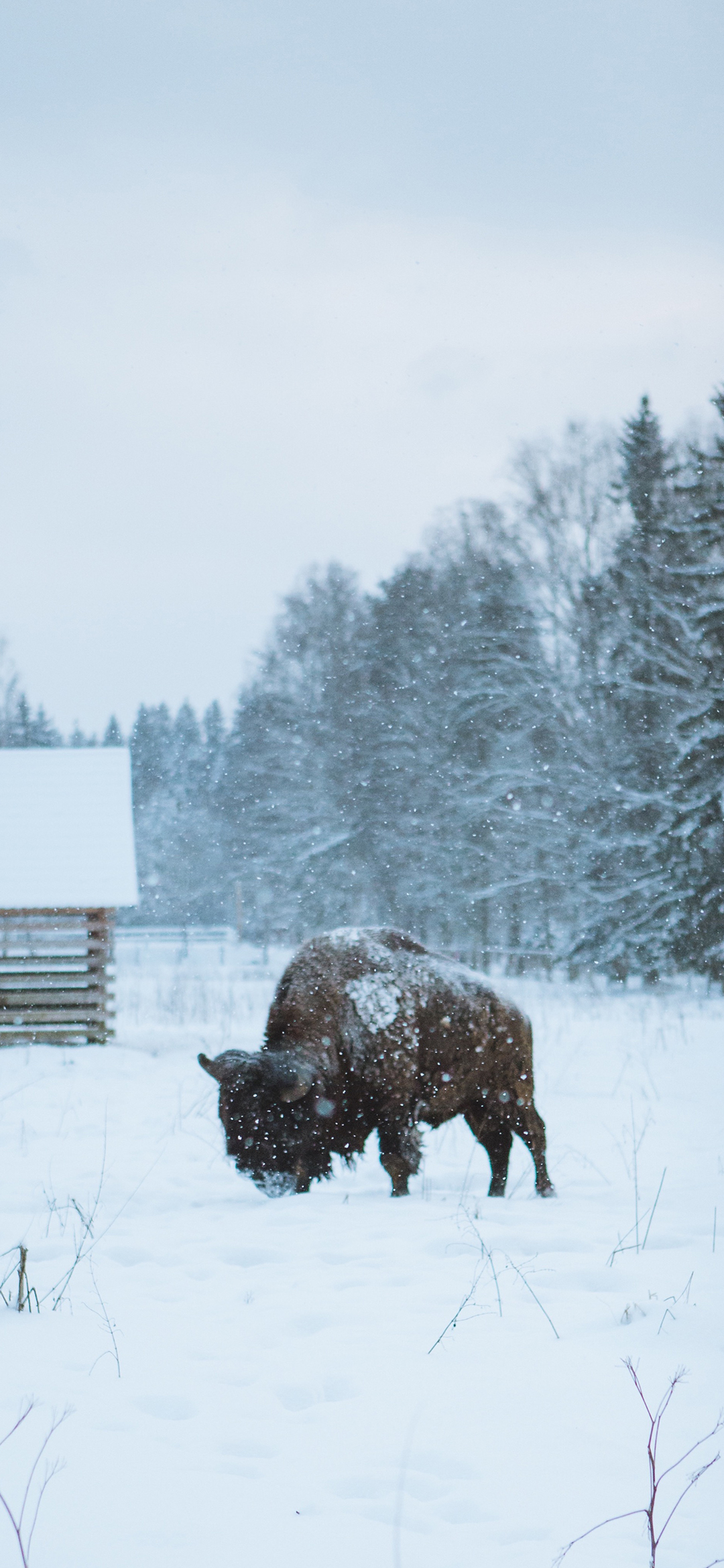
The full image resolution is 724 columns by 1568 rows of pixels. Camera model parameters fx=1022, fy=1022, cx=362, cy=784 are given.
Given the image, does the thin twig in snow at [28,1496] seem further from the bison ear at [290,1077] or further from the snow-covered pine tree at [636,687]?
the snow-covered pine tree at [636,687]

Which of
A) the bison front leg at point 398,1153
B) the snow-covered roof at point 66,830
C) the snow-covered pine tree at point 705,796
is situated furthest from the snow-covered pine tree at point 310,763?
the bison front leg at point 398,1153

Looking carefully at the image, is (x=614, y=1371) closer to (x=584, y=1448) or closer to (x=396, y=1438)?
(x=584, y=1448)

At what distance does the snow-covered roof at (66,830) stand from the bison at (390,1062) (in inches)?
329

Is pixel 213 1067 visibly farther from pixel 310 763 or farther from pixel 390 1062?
pixel 310 763

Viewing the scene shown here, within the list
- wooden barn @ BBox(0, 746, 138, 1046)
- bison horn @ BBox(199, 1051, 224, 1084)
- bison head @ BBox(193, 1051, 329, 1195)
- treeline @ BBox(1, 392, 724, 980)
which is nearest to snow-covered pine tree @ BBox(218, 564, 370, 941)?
treeline @ BBox(1, 392, 724, 980)

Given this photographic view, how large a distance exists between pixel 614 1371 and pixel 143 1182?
334 cm

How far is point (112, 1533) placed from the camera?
6.26ft

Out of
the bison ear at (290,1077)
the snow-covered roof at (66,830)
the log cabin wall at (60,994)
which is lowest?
the log cabin wall at (60,994)

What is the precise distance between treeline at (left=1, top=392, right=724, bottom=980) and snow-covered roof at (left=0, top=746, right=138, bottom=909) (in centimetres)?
947

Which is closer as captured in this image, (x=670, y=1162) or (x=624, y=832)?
(x=670, y=1162)

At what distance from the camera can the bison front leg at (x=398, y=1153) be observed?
550 centimetres

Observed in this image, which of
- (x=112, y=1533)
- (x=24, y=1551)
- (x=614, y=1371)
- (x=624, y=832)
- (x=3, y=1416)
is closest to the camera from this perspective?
(x=24, y=1551)

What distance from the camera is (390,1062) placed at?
18.2 feet

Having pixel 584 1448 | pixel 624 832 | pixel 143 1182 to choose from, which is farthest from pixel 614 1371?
pixel 624 832
